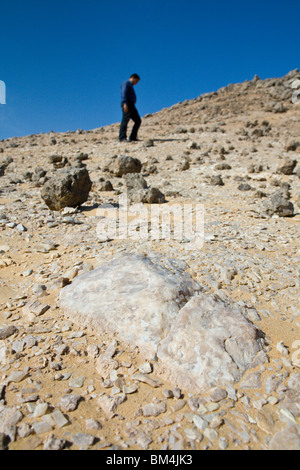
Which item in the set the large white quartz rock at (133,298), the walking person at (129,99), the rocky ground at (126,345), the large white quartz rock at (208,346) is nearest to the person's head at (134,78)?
the walking person at (129,99)

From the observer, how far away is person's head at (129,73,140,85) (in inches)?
432

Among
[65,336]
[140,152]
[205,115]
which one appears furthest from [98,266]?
[205,115]

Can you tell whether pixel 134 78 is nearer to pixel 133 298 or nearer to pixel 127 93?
pixel 127 93

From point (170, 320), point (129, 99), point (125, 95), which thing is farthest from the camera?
point (129, 99)

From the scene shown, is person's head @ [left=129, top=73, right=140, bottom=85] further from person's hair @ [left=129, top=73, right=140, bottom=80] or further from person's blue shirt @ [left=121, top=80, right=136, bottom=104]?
person's blue shirt @ [left=121, top=80, right=136, bottom=104]

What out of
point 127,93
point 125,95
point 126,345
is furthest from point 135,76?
point 126,345

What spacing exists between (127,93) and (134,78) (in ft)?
2.10

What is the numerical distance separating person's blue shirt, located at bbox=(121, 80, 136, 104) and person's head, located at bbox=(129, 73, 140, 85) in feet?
0.52

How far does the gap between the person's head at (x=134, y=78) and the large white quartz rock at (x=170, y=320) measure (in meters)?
10.6

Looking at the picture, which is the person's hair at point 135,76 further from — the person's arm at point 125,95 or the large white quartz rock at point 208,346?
the large white quartz rock at point 208,346

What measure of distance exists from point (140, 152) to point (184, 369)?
351 inches

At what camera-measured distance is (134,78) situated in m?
11.0
